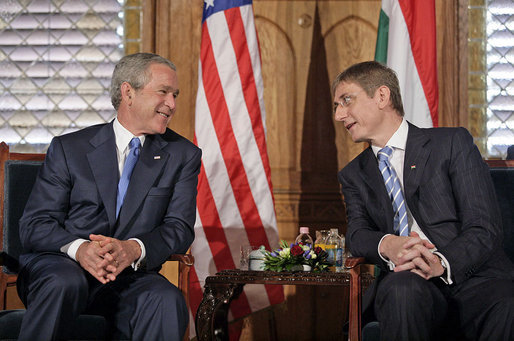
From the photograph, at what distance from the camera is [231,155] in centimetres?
360

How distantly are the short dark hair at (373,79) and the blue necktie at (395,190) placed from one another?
9.2 inches

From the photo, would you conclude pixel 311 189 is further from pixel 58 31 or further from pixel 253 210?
pixel 58 31

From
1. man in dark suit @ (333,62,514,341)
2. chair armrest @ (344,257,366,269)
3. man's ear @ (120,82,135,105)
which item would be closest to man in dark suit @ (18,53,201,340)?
man's ear @ (120,82,135,105)

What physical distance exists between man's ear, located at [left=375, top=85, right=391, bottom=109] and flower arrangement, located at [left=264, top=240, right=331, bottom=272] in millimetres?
797

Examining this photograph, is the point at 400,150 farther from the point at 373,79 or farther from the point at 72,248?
the point at 72,248

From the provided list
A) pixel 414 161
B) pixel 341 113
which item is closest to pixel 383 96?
pixel 341 113

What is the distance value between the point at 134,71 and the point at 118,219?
67cm

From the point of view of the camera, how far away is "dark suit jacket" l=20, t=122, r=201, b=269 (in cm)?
251

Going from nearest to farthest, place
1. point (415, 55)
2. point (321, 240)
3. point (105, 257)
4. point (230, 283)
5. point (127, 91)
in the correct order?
point (105, 257) < point (127, 91) < point (230, 283) < point (321, 240) < point (415, 55)

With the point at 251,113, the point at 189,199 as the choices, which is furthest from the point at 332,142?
the point at 189,199

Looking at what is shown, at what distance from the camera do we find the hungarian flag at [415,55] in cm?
350

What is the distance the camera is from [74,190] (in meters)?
2.59

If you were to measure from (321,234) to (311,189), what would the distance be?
84 centimetres

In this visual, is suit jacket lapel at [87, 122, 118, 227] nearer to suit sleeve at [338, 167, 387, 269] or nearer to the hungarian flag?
suit sleeve at [338, 167, 387, 269]
